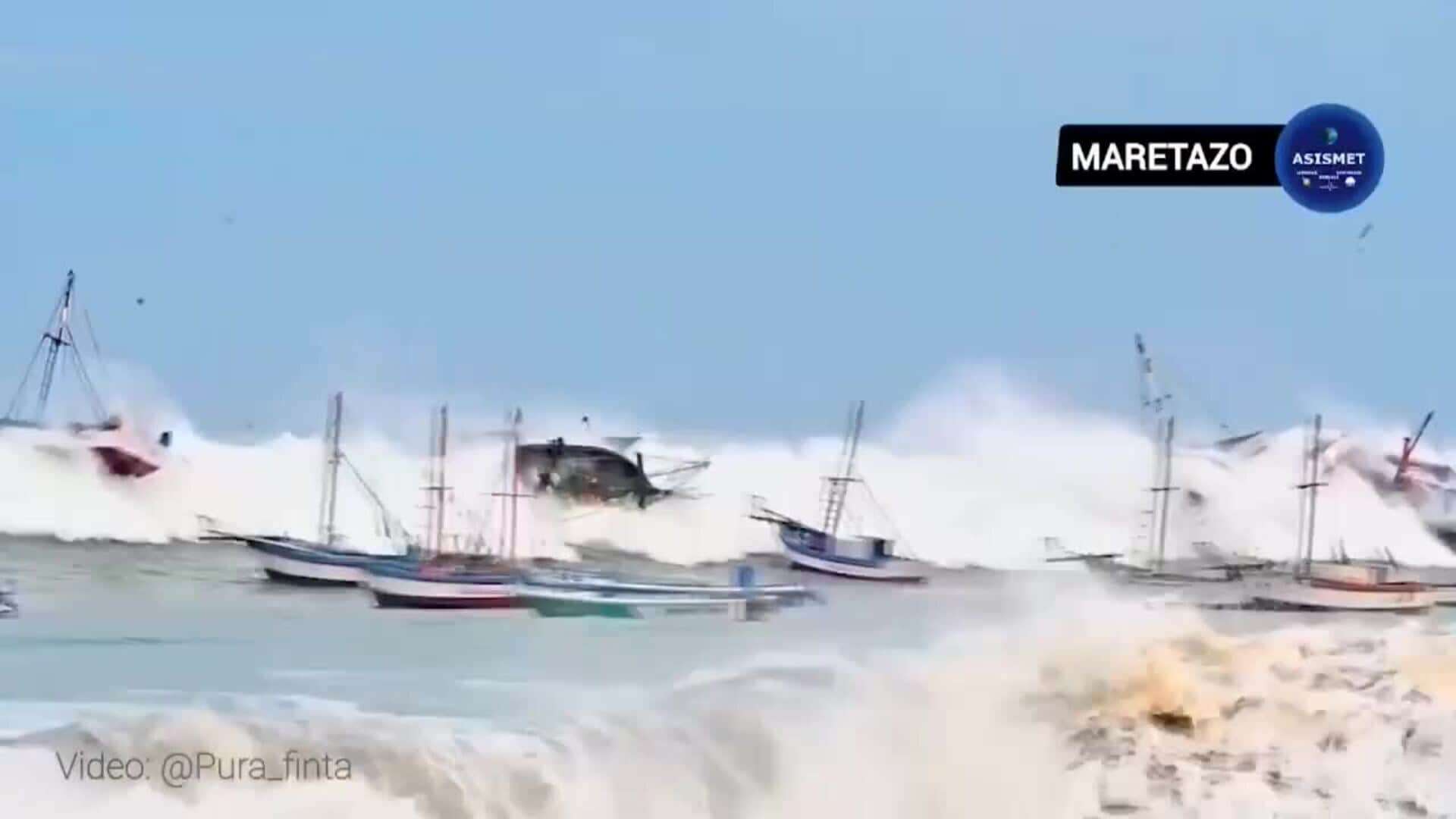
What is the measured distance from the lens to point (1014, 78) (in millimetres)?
1462

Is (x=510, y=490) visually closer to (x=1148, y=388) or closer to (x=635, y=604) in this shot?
(x=635, y=604)

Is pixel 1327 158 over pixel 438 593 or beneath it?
over

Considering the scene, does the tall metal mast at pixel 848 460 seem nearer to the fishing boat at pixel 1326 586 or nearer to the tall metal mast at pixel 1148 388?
the tall metal mast at pixel 1148 388

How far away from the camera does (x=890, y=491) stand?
1.44 m

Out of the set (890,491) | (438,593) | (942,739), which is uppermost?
(890,491)

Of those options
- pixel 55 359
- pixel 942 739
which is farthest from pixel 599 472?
pixel 55 359

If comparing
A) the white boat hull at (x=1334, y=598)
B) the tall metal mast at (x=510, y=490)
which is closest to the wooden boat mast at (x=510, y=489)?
the tall metal mast at (x=510, y=490)

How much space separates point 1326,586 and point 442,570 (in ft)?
2.61

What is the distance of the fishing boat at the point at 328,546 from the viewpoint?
142 cm

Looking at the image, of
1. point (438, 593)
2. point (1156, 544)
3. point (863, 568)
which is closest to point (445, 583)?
point (438, 593)

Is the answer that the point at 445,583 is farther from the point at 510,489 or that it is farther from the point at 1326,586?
the point at 1326,586

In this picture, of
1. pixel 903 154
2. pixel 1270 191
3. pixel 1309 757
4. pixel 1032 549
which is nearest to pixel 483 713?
pixel 1032 549

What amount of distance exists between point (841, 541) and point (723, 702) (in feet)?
0.58

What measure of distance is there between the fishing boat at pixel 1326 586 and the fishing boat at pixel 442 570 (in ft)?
2.22
